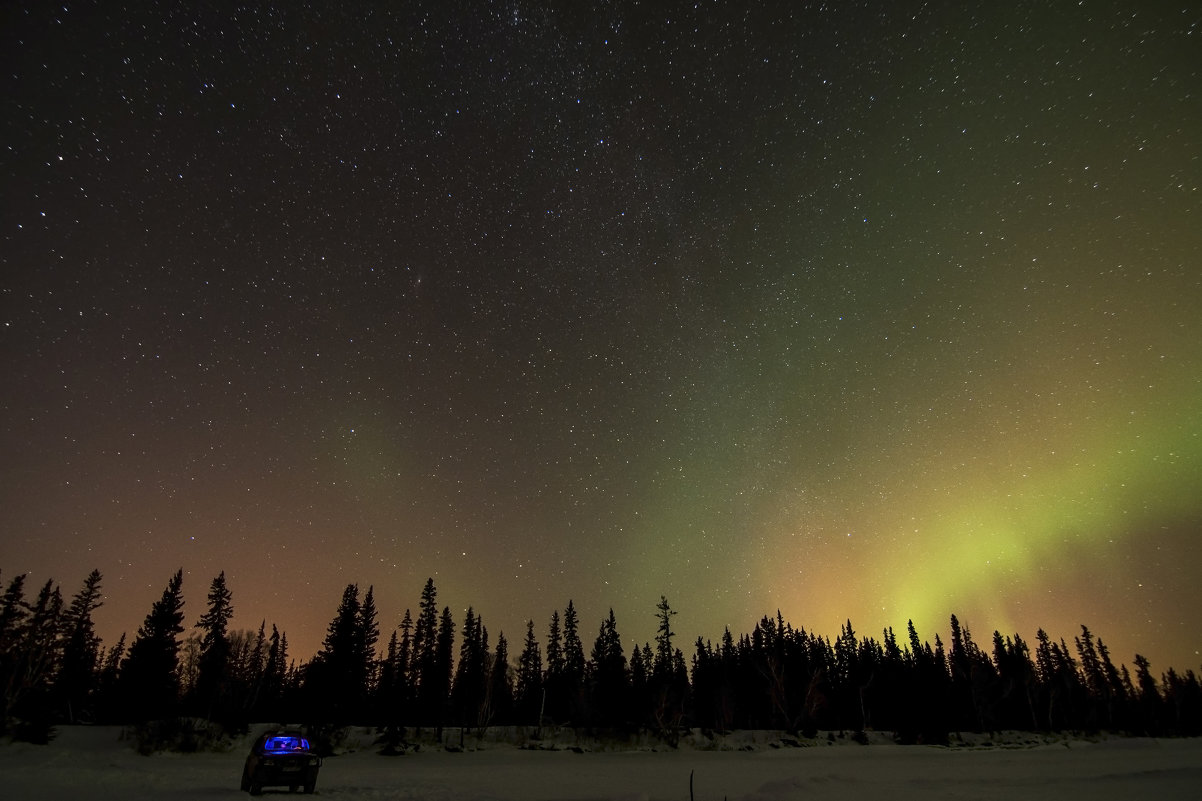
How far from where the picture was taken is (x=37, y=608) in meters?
51.6

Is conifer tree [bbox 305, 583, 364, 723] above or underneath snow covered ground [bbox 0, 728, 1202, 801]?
above

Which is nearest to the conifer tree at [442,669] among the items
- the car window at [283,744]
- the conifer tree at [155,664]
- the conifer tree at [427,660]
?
the conifer tree at [427,660]

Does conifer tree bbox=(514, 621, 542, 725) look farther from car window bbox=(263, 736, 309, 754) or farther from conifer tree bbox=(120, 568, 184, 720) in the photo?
car window bbox=(263, 736, 309, 754)

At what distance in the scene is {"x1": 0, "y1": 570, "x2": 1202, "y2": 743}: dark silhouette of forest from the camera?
46.0 m

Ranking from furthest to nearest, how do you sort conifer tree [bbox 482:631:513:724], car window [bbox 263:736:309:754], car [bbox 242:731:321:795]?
conifer tree [bbox 482:631:513:724], car window [bbox 263:736:309:754], car [bbox 242:731:321:795]

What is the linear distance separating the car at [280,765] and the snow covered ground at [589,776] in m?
0.57

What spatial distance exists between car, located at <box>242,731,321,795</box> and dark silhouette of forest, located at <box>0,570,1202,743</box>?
24842 millimetres

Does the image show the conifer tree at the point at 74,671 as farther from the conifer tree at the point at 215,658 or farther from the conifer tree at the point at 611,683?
the conifer tree at the point at 611,683

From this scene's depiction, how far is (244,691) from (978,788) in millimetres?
53434

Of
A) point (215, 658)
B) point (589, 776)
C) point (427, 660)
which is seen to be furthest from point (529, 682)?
point (589, 776)

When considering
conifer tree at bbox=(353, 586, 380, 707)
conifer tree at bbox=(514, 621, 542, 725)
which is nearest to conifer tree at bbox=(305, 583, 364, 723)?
conifer tree at bbox=(353, 586, 380, 707)

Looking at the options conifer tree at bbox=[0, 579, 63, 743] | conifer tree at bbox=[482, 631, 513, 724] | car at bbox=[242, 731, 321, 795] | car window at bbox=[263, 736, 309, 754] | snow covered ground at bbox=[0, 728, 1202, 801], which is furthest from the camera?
conifer tree at bbox=[482, 631, 513, 724]

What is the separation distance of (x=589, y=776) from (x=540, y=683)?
204 feet

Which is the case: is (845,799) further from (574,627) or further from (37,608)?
(574,627)
